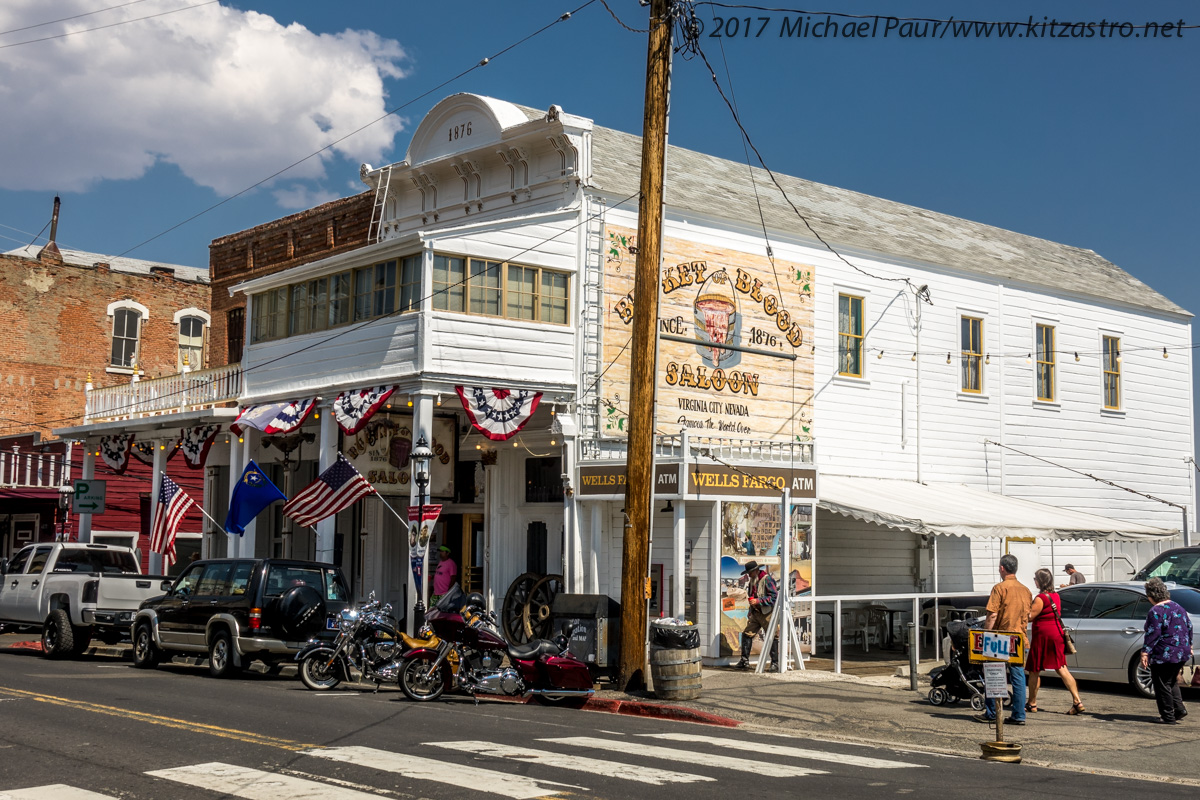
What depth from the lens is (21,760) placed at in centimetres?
934

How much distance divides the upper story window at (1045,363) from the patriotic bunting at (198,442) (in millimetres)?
18913

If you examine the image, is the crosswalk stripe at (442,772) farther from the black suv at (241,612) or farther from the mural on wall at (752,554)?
the mural on wall at (752,554)

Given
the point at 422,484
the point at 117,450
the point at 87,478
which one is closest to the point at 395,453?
the point at 422,484

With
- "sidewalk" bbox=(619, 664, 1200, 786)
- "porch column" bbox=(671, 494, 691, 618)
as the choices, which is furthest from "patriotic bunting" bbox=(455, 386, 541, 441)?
"sidewalk" bbox=(619, 664, 1200, 786)

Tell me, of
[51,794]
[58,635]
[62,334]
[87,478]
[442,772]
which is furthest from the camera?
[62,334]

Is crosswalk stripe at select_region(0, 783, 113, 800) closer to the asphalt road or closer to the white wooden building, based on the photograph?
the asphalt road

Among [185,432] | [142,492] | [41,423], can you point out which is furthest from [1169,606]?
[41,423]

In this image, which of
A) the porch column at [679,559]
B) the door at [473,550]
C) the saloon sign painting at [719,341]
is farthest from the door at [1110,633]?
the door at [473,550]

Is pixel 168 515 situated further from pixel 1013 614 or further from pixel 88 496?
Result: pixel 1013 614

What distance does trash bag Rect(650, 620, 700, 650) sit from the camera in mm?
15148

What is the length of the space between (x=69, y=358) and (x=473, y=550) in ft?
76.2

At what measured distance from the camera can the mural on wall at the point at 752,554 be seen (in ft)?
64.9

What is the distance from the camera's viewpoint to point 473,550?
82.5 feet

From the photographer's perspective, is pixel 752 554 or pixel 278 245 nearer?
pixel 752 554
